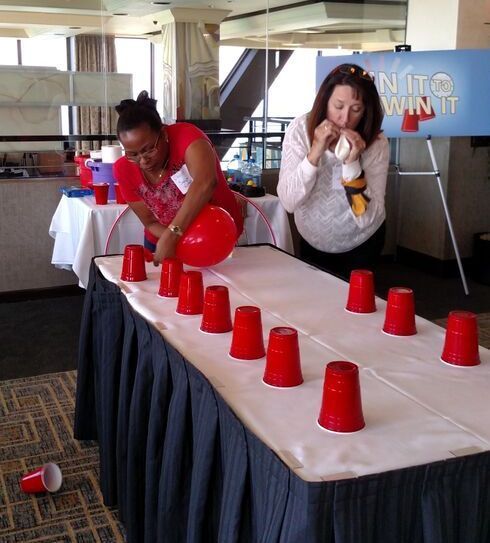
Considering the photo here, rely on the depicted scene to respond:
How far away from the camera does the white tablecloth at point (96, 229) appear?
12.2 ft

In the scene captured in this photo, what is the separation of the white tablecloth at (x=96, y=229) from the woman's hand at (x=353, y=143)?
1516 millimetres

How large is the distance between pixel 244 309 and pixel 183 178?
84 cm

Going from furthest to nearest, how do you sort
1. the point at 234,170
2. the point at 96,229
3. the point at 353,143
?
the point at 234,170, the point at 96,229, the point at 353,143

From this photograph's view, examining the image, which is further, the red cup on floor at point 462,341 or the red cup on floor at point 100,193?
the red cup on floor at point 100,193

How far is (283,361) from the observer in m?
1.35

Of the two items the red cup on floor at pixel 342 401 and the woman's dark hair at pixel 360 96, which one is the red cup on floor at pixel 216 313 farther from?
the woman's dark hair at pixel 360 96

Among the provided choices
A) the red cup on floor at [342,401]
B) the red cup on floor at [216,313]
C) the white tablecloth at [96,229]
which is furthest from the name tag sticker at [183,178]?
the white tablecloth at [96,229]

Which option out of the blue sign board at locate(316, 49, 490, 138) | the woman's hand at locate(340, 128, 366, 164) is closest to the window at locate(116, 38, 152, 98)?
the blue sign board at locate(316, 49, 490, 138)

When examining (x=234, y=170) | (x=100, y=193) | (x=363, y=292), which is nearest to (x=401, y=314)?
(x=363, y=292)

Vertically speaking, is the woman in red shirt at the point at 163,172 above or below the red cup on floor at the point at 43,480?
above

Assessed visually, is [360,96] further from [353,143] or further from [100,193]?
[100,193]

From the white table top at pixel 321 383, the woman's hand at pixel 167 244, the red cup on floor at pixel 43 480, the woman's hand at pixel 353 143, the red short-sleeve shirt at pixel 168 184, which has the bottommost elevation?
the red cup on floor at pixel 43 480

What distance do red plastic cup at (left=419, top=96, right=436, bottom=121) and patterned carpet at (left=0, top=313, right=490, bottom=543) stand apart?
265 cm

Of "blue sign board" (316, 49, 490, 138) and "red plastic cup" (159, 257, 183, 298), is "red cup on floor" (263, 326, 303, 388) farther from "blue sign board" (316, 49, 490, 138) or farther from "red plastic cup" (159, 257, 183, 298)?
"blue sign board" (316, 49, 490, 138)
